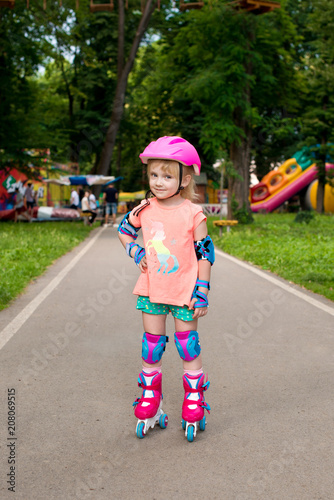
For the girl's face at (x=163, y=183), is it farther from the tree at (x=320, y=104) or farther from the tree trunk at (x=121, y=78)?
the tree at (x=320, y=104)

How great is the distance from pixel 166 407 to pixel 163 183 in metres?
1.50

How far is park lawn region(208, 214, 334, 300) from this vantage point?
9.16 metres

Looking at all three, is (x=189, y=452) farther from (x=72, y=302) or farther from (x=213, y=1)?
(x=213, y=1)

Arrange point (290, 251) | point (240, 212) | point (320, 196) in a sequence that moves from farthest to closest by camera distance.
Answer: point (320, 196) < point (240, 212) < point (290, 251)

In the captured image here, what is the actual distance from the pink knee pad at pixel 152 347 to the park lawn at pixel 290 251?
4683 millimetres

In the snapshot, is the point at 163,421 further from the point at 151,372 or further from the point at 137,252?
the point at 137,252

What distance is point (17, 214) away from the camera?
2639 cm

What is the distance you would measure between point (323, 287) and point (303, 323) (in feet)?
7.61

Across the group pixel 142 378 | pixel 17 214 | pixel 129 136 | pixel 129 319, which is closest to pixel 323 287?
pixel 129 319

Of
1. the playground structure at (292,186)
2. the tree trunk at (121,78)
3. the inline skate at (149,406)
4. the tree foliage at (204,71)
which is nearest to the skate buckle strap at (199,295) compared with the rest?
the inline skate at (149,406)

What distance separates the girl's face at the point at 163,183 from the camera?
133 inches

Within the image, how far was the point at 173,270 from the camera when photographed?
3.40 m

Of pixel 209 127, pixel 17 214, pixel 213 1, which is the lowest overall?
pixel 17 214

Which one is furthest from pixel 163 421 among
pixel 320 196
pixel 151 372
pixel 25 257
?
pixel 320 196
